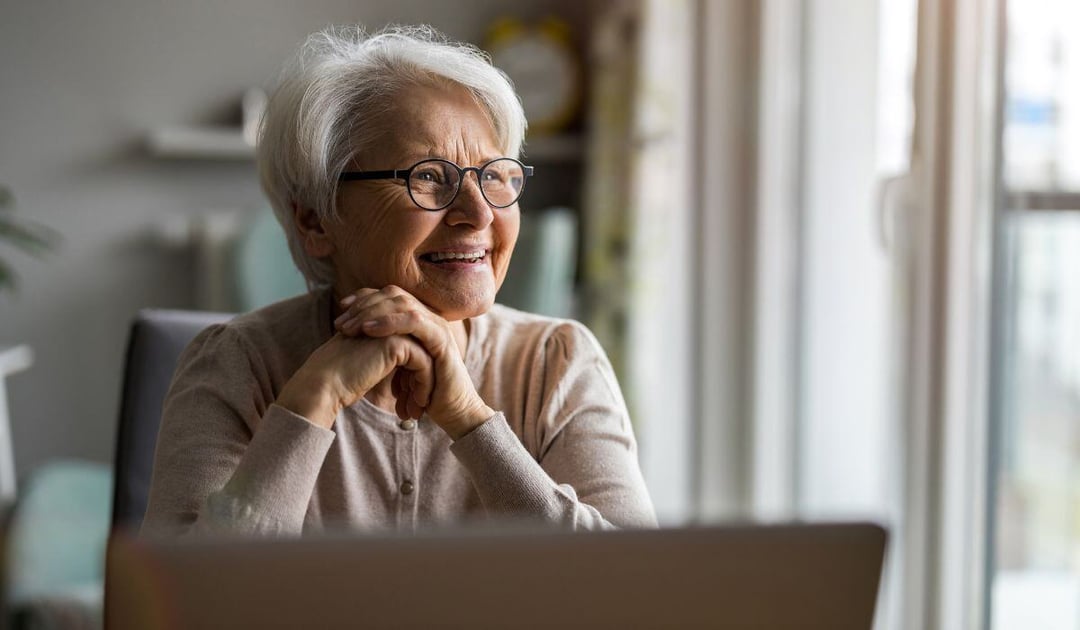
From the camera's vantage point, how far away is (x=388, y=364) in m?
1.06

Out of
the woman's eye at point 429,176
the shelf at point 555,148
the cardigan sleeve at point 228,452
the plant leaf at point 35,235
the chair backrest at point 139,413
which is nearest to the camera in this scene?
the cardigan sleeve at point 228,452

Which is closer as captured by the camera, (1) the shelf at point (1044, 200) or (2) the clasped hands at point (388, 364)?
(2) the clasped hands at point (388, 364)

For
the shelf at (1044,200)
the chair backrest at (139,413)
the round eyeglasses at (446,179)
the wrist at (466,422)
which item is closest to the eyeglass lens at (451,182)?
the round eyeglasses at (446,179)

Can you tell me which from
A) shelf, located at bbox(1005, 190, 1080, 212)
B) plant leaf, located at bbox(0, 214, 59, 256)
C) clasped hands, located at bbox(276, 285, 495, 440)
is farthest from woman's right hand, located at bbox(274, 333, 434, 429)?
plant leaf, located at bbox(0, 214, 59, 256)

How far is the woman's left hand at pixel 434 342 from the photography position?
1068mm

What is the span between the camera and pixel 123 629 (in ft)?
2.00

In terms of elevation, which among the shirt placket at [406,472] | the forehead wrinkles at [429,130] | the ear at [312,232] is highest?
the forehead wrinkles at [429,130]

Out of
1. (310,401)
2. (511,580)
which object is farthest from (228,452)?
(511,580)

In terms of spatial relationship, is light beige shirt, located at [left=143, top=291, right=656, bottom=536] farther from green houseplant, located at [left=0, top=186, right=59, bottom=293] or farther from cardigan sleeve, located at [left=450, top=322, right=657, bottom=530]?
green houseplant, located at [left=0, top=186, right=59, bottom=293]

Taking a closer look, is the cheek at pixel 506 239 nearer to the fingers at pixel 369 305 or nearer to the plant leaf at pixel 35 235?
the fingers at pixel 369 305

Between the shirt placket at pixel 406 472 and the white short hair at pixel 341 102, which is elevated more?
the white short hair at pixel 341 102

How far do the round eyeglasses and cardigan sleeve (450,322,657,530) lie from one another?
0.18 m

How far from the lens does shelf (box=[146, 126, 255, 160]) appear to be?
3480 millimetres

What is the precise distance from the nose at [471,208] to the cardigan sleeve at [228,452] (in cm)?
25
